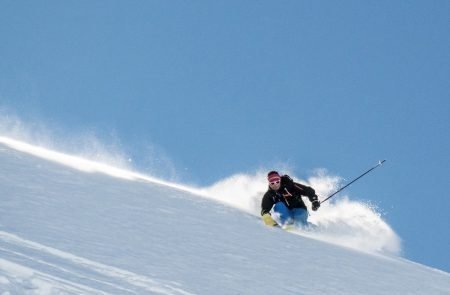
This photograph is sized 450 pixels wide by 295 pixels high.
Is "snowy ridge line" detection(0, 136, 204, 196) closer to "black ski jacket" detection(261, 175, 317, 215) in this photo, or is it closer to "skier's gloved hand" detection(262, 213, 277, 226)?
"black ski jacket" detection(261, 175, 317, 215)

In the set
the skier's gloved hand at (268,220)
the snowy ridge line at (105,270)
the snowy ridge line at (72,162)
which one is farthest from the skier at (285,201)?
the snowy ridge line at (105,270)

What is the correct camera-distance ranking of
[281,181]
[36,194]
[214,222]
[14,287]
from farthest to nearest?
[281,181], [214,222], [36,194], [14,287]

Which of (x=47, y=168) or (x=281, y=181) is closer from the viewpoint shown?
(x=47, y=168)

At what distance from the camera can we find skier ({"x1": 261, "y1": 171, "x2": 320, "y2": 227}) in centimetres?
972

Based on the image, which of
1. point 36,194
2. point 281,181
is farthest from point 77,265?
point 281,181

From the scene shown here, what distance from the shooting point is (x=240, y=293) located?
12.0 feet

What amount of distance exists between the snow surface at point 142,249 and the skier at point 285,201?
1087 mm

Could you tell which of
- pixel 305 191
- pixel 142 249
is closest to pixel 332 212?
pixel 305 191

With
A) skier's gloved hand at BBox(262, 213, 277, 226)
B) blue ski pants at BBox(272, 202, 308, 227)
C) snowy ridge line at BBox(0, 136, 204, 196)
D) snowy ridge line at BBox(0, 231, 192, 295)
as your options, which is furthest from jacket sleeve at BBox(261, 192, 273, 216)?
snowy ridge line at BBox(0, 231, 192, 295)

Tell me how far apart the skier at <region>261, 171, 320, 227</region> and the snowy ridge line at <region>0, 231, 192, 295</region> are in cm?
615

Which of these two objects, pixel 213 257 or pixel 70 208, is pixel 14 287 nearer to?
pixel 213 257

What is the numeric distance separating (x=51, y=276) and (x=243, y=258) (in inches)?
97.8

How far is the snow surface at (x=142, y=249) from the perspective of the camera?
3.15 m

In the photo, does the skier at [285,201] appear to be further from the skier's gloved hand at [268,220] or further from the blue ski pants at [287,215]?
Result: the skier's gloved hand at [268,220]
